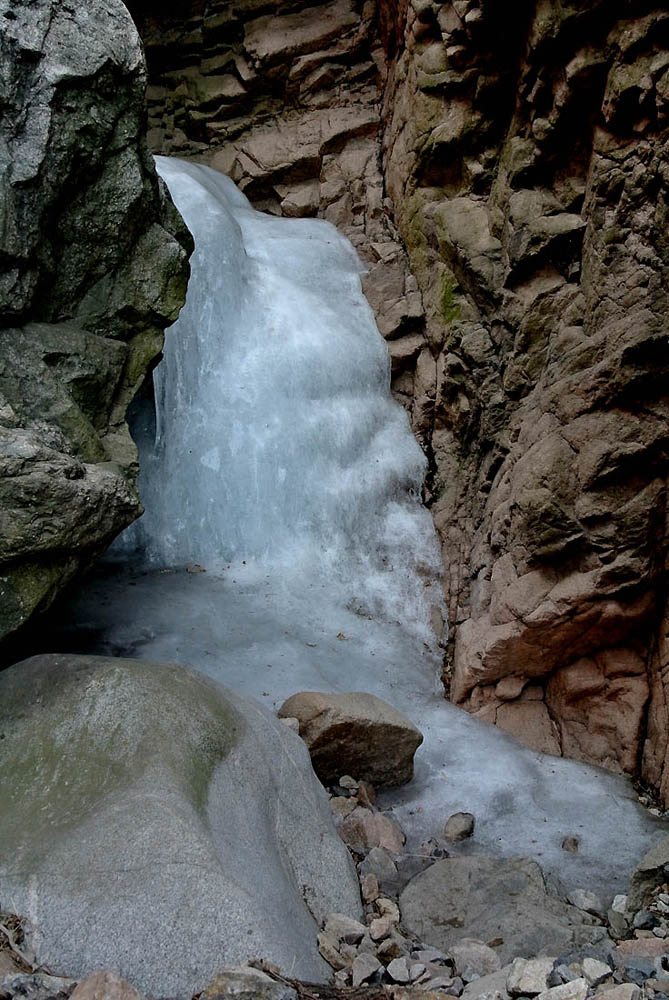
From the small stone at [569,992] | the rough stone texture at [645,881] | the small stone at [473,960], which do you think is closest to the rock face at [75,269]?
the small stone at [473,960]

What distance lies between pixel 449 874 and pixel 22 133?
4.48m

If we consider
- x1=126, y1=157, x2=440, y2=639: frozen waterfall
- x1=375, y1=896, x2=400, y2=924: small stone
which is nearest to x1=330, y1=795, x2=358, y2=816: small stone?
x1=375, y1=896, x2=400, y2=924: small stone

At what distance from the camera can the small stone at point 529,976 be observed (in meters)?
2.65

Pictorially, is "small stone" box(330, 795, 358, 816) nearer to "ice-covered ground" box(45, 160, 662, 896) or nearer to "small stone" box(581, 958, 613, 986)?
"ice-covered ground" box(45, 160, 662, 896)

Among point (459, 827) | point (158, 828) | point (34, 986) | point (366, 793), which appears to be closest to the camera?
point (34, 986)

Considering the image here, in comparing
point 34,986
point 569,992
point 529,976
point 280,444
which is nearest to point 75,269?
point 280,444

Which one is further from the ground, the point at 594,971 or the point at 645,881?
the point at 594,971

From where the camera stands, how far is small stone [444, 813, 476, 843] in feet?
15.0

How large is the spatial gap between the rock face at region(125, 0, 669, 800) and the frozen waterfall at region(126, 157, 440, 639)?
0.32 m

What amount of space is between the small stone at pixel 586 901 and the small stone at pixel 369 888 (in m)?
0.92

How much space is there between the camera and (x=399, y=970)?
117 inches

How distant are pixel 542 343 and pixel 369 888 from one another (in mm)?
3982

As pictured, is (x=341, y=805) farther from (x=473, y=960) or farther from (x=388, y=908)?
(x=473, y=960)

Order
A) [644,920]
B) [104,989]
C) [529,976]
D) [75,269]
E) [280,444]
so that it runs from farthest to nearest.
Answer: [280,444] < [75,269] < [644,920] < [529,976] < [104,989]
